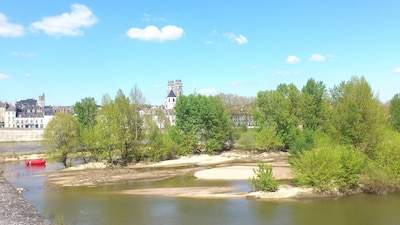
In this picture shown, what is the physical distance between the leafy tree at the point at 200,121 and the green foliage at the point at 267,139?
7192 mm

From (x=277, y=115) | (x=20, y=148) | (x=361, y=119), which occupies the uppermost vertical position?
(x=277, y=115)

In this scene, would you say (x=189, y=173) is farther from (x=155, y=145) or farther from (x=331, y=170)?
(x=331, y=170)

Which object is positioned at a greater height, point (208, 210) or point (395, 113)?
point (395, 113)

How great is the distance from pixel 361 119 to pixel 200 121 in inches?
1458

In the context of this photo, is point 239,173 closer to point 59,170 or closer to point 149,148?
point 149,148

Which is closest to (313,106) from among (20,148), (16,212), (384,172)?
(384,172)

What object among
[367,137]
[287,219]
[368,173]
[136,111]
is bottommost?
[287,219]

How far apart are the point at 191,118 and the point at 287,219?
45840 mm

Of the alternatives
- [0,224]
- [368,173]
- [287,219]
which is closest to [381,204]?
[368,173]

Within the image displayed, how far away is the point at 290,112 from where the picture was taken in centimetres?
7712

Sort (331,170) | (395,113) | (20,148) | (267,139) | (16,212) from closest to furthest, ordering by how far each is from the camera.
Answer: (16,212), (331,170), (395,113), (267,139), (20,148)

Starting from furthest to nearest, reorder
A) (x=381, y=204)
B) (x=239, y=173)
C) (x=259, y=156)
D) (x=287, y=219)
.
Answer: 1. (x=259, y=156)
2. (x=239, y=173)
3. (x=381, y=204)
4. (x=287, y=219)

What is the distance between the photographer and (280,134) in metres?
71.1

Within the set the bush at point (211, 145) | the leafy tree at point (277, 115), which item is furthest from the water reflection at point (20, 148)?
the leafy tree at point (277, 115)
